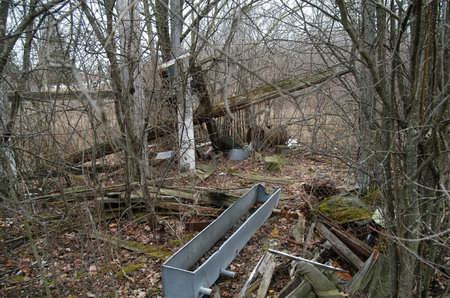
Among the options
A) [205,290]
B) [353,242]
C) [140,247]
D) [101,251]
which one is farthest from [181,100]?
[353,242]

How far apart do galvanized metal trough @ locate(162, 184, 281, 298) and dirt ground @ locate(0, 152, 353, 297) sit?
0.18 metres

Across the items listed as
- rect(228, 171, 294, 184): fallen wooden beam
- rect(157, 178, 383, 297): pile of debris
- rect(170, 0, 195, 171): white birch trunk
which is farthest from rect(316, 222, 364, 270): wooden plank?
rect(228, 171, 294, 184): fallen wooden beam

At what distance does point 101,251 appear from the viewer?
4.01 m

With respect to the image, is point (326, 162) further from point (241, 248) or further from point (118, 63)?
point (118, 63)

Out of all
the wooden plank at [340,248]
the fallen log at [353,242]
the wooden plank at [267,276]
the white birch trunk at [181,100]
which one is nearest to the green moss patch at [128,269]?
the wooden plank at [267,276]

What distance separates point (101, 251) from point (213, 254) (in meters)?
1.39

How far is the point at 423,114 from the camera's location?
2.25m

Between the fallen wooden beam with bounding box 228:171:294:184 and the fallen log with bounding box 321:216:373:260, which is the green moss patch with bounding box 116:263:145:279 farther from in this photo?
the fallen wooden beam with bounding box 228:171:294:184

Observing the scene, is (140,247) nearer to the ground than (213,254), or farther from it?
nearer to the ground

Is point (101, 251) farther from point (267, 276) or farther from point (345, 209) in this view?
point (345, 209)

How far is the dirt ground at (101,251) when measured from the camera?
143 inches

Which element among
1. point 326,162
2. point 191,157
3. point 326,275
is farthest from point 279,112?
point 326,275

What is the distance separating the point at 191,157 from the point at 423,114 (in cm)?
591

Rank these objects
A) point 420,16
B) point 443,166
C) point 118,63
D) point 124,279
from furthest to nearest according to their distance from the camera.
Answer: point 118,63 → point 124,279 → point 443,166 → point 420,16
